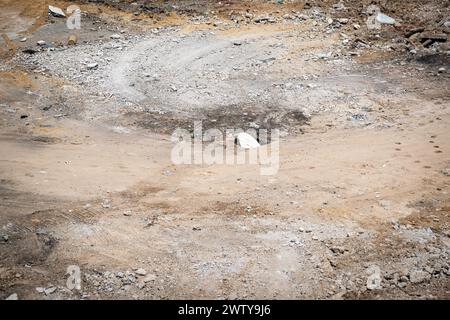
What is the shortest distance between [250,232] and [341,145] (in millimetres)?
3284

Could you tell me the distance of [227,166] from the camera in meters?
8.16

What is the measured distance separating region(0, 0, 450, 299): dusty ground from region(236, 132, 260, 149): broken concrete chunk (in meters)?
0.55

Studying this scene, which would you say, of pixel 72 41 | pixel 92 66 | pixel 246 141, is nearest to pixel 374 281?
pixel 246 141

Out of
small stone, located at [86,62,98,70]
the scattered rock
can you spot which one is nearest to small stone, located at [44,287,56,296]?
small stone, located at [86,62,98,70]

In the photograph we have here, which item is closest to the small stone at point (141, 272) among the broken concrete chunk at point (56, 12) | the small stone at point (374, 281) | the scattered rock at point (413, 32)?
the small stone at point (374, 281)

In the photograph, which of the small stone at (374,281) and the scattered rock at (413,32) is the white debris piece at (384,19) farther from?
the small stone at (374,281)

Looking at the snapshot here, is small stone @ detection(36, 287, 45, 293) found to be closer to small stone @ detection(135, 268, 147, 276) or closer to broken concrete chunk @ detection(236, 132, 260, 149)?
small stone @ detection(135, 268, 147, 276)

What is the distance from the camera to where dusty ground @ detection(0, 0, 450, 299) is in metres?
5.89

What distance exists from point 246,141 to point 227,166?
93 cm

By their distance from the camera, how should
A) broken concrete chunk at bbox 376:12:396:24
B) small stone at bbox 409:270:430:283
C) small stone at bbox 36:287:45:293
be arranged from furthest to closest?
broken concrete chunk at bbox 376:12:396:24, small stone at bbox 409:270:430:283, small stone at bbox 36:287:45:293

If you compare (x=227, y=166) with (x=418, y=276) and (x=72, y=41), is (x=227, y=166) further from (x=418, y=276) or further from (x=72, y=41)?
(x=72, y=41)

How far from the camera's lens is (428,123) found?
30.2 feet

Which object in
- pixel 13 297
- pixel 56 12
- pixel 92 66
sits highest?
pixel 56 12

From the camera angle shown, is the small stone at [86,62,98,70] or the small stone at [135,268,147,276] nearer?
the small stone at [135,268,147,276]
